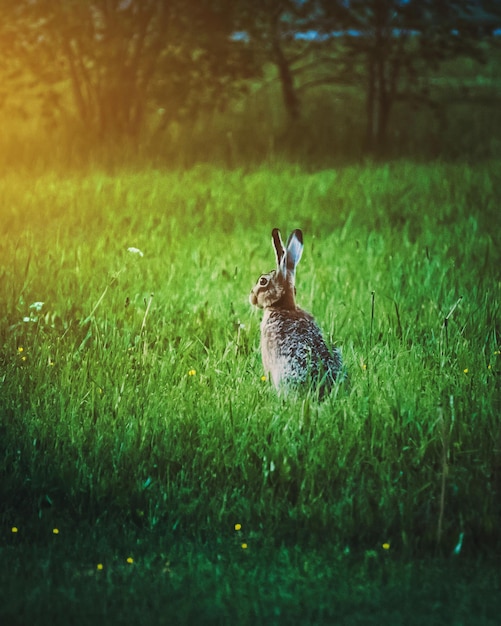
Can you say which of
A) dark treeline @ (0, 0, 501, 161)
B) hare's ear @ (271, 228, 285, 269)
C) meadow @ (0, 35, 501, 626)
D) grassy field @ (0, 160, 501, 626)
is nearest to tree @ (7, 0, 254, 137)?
dark treeline @ (0, 0, 501, 161)

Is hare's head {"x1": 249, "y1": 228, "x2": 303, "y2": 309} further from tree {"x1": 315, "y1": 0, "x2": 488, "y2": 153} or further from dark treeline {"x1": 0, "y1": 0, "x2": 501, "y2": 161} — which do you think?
tree {"x1": 315, "y1": 0, "x2": 488, "y2": 153}

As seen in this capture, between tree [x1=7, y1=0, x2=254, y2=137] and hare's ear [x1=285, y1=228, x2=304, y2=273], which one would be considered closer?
hare's ear [x1=285, y1=228, x2=304, y2=273]

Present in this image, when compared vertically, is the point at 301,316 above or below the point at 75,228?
below

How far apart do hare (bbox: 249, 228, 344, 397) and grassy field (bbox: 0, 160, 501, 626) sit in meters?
0.11

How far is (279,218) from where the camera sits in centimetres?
888

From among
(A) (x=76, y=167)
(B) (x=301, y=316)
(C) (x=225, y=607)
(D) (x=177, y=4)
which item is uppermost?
(D) (x=177, y=4)

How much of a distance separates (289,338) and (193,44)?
7582mm

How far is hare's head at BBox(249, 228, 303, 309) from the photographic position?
5316mm

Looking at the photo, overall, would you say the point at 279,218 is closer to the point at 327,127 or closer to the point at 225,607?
the point at 327,127

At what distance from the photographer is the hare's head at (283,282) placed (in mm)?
5316

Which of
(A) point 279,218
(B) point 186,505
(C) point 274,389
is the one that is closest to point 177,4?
(A) point 279,218

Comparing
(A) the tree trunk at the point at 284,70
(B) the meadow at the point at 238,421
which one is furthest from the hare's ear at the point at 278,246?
(A) the tree trunk at the point at 284,70

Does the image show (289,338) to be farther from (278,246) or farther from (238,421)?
(278,246)

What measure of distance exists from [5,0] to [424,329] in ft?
23.7
